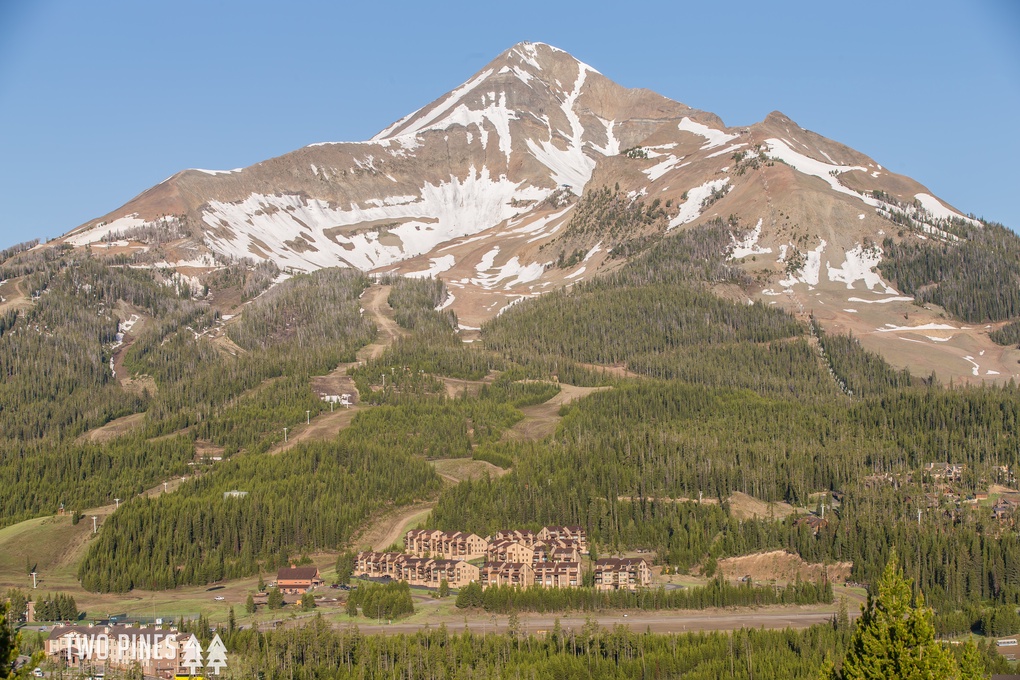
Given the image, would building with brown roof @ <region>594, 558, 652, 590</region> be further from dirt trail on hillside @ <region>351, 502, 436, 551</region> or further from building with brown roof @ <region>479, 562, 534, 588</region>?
dirt trail on hillside @ <region>351, 502, 436, 551</region>

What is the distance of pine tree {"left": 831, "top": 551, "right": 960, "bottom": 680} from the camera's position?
208 ft

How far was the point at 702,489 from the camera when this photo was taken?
529 ft

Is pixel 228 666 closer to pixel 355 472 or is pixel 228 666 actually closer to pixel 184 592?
pixel 184 592

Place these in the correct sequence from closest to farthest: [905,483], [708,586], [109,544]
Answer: [708,586]
[109,544]
[905,483]

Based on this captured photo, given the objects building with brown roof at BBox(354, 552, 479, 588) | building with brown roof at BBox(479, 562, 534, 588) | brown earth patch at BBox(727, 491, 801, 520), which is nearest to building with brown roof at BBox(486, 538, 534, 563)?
building with brown roof at BBox(354, 552, 479, 588)

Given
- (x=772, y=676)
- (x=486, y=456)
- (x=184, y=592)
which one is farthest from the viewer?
(x=486, y=456)

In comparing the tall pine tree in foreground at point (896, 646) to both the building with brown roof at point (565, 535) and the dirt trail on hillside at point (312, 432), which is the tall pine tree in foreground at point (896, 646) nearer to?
the building with brown roof at point (565, 535)

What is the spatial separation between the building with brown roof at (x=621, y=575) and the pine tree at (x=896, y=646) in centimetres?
6336

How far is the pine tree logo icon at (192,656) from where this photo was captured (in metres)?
101

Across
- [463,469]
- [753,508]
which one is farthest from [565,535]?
[463,469]

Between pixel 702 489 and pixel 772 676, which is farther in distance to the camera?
pixel 702 489

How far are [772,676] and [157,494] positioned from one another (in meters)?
97.1

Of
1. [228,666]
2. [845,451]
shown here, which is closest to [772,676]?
[228,666]

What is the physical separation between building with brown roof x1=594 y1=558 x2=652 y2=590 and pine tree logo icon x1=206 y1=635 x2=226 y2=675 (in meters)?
39.4
